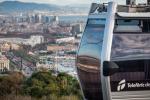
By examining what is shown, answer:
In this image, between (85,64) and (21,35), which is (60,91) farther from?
(21,35)

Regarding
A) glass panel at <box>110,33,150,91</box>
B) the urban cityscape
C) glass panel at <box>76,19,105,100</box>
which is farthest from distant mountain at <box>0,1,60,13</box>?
glass panel at <box>110,33,150,91</box>

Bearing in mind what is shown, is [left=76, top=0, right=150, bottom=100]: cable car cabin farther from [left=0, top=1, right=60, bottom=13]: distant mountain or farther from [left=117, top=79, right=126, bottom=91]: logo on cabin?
[left=0, top=1, right=60, bottom=13]: distant mountain

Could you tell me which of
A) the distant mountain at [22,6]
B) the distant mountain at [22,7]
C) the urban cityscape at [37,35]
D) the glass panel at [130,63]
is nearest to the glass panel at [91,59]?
the glass panel at [130,63]

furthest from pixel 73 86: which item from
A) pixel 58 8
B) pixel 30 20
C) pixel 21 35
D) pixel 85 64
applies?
pixel 58 8

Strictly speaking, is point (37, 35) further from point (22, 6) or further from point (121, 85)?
point (121, 85)

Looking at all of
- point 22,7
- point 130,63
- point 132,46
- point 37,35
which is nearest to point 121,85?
point 130,63
